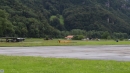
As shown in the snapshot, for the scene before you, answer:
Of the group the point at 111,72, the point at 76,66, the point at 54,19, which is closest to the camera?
the point at 111,72

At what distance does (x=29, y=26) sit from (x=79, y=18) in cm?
8039

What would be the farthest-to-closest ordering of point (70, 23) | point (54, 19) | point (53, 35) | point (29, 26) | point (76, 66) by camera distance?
1. point (70, 23)
2. point (54, 19)
3. point (53, 35)
4. point (29, 26)
5. point (76, 66)

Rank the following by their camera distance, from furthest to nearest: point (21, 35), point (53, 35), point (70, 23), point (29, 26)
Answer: point (70, 23) → point (53, 35) → point (29, 26) → point (21, 35)

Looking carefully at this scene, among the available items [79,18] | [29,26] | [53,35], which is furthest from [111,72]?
[79,18]

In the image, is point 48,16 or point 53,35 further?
point 48,16

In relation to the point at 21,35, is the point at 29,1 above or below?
above

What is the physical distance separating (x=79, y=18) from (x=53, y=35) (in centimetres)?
6482

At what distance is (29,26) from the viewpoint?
395ft

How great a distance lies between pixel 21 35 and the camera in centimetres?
11012

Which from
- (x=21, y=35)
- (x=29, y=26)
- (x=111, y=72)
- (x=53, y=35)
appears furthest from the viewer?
(x=53, y=35)

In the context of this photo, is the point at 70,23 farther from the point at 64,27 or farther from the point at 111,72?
the point at 111,72

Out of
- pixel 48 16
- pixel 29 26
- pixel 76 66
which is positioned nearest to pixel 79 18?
pixel 48 16

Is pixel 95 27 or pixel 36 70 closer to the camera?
pixel 36 70

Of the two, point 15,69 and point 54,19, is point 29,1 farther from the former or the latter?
point 15,69
